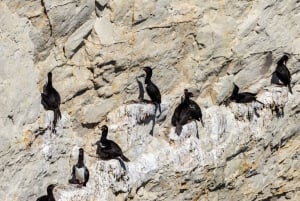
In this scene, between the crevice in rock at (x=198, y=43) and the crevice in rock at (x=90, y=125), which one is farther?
the crevice in rock at (x=198, y=43)

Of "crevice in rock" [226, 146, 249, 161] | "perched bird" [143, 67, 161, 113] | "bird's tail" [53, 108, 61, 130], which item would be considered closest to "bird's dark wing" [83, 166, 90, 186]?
"bird's tail" [53, 108, 61, 130]

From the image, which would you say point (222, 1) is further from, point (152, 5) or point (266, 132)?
point (266, 132)

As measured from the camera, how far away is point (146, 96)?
1984 cm

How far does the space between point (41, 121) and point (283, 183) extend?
6.43 metres

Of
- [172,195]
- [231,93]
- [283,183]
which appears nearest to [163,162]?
[172,195]

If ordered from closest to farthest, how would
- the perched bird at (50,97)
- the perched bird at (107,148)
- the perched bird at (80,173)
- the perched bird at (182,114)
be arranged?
the perched bird at (50,97) < the perched bird at (80,173) < the perched bird at (107,148) < the perched bird at (182,114)

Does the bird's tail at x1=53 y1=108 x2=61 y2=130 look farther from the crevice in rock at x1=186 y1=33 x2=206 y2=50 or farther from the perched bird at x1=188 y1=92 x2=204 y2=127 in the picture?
the crevice in rock at x1=186 y1=33 x2=206 y2=50

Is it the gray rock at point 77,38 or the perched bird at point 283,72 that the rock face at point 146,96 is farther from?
the perched bird at point 283,72

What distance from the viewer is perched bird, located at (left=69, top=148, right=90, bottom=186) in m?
18.8

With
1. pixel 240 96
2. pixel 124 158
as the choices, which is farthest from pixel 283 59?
pixel 124 158

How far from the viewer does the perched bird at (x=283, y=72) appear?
69.0ft

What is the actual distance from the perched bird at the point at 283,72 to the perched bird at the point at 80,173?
4.82 meters

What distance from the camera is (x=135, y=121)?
19.7 m

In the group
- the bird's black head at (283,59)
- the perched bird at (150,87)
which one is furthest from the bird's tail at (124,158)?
the bird's black head at (283,59)
